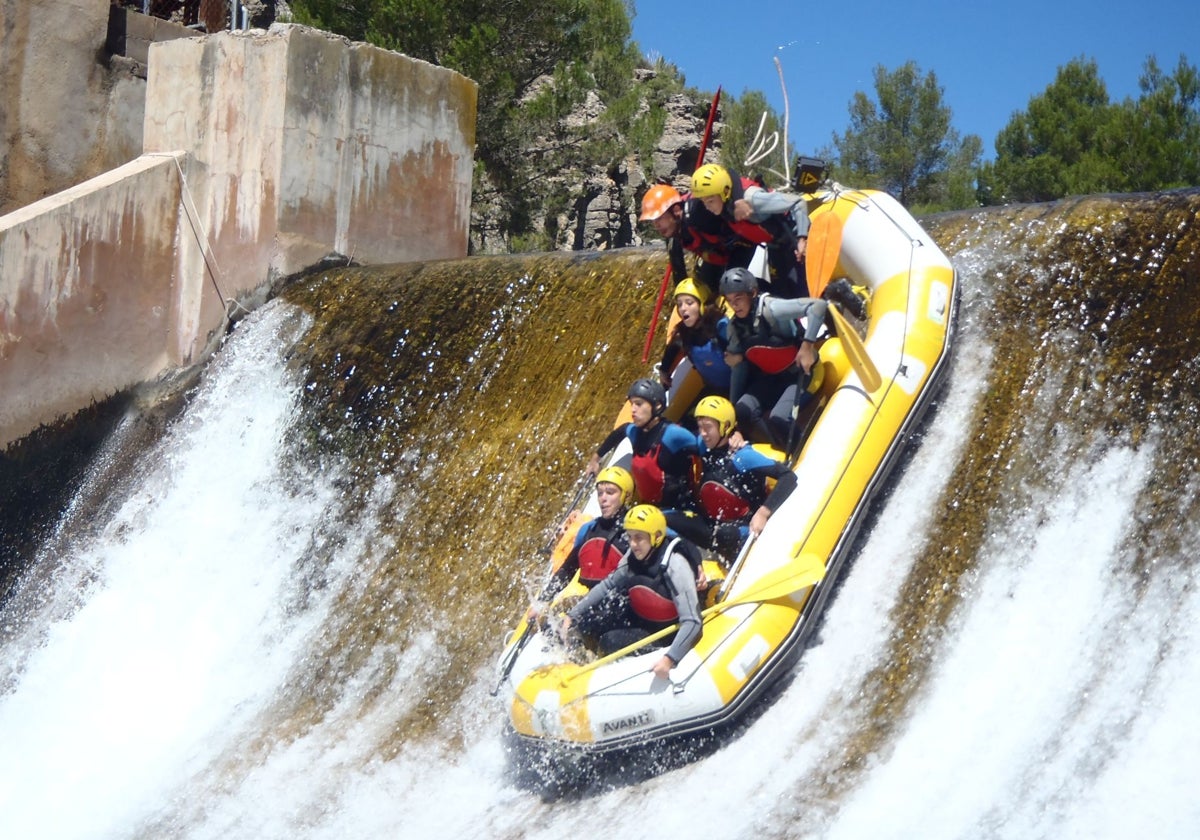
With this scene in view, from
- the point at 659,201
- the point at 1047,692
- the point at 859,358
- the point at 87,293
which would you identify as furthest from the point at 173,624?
the point at 1047,692

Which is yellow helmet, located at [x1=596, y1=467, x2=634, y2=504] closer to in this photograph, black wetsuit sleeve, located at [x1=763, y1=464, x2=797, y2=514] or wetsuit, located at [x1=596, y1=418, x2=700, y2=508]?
wetsuit, located at [x1=596, y1=418, x2=700, y2=508]

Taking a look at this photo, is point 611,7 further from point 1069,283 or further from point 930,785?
point 930,785

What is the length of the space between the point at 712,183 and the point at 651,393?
1.03 m

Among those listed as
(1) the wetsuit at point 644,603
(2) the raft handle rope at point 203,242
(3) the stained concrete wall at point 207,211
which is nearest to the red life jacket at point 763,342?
(1) the wetsuit at point 644,603

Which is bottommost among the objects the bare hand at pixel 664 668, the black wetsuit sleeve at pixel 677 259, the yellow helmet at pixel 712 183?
the bare hand at pixel 664 668

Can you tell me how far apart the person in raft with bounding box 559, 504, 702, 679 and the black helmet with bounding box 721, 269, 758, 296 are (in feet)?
3.66

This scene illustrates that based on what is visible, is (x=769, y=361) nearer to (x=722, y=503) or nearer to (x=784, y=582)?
(x=722, y=503)

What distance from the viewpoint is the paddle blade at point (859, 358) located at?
5.88 meters

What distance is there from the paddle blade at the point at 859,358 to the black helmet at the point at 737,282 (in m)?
0.38

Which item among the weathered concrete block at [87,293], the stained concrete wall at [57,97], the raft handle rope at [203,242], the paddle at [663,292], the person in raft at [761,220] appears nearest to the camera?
the person in raft at [761,220]

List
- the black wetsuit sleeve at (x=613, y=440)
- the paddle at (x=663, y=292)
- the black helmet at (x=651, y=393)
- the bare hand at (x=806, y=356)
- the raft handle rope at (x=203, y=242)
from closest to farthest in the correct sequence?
the bare hand at (x=806, y=356) < the black helmet at (x=651, y=393) < the black wetsuit sleeve at (x=613, y=440) < the paddle at (x=663, y=292) < the raft handle rope at (x=203, y=242)

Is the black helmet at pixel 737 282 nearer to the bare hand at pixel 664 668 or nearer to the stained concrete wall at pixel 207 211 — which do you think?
the bare hand at pixel 664 668

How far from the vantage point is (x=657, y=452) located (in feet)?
20.2

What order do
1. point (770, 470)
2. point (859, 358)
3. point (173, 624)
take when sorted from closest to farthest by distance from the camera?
point (770, 470), point (859, 358), point (173, 624)
